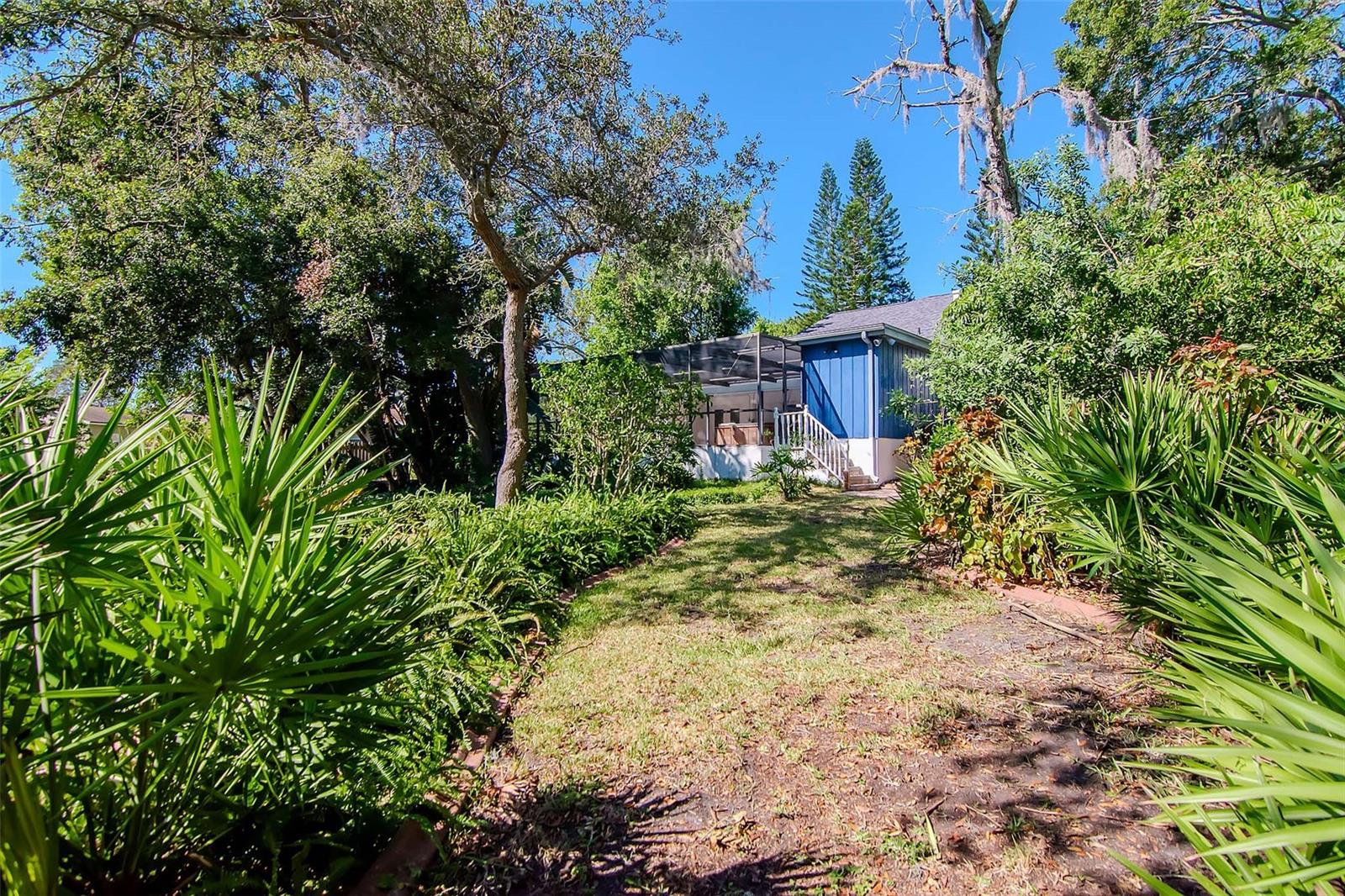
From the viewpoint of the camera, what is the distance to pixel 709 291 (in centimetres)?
1773

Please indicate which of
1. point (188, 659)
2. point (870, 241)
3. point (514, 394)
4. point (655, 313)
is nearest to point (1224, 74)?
point (655, 313)

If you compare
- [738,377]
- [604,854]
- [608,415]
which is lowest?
[604,854]

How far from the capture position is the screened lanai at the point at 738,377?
1473cm

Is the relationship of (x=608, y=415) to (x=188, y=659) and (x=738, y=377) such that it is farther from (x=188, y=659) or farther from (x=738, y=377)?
(x=738, y=377)

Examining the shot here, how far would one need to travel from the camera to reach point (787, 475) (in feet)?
38.2

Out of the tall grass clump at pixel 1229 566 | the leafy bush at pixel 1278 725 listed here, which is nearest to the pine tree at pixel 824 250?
the tall grass clump at pixel 1229 566

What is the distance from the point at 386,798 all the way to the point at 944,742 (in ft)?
8.02

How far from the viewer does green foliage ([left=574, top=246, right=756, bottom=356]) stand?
1767 cm

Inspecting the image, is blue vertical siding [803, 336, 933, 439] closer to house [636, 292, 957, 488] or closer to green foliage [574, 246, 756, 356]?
house [636, 292, 957, 488]

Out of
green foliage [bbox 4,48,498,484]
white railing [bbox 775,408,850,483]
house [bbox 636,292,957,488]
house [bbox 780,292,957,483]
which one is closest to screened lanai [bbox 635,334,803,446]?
house [bbox 636,292,957,488]

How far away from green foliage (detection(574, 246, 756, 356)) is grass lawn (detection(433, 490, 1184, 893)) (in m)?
12.1

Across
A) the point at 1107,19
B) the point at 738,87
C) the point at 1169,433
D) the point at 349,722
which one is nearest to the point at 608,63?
the point at 738,87

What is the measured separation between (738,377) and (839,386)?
3.14 metres

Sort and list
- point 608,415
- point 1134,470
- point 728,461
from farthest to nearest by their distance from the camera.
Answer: point 728,461
point 608,415
point 1134,470
